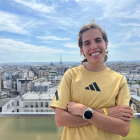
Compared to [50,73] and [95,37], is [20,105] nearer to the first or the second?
[95,37]

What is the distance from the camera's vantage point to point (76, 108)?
0.68 meters

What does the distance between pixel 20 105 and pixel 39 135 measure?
689 cm

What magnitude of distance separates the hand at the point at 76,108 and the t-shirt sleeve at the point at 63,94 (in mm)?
30

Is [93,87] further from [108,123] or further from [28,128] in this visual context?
[28,128]

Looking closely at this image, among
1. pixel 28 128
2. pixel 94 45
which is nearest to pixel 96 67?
pixel 94 45

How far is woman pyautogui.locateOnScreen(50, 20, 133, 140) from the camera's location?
670 mm

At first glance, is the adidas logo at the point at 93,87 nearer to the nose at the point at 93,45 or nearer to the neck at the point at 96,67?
the neck at the point at 96,67

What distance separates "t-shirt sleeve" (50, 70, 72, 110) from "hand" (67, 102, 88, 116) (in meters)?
0.03

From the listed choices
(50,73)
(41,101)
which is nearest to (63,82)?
(41,101)

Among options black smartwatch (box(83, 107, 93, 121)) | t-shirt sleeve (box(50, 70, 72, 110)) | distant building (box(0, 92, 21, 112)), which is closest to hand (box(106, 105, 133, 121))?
black smartwatch (box(83, 107, 93, 121))

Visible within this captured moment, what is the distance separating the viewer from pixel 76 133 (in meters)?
0.71

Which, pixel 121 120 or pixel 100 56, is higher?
pixel 100 56

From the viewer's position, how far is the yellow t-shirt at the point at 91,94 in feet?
2.31

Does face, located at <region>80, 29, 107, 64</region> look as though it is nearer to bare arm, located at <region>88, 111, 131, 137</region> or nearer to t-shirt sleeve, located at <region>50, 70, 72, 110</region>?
t-shirt sleeve, located at <region>50, 70, 72, 110</region>
